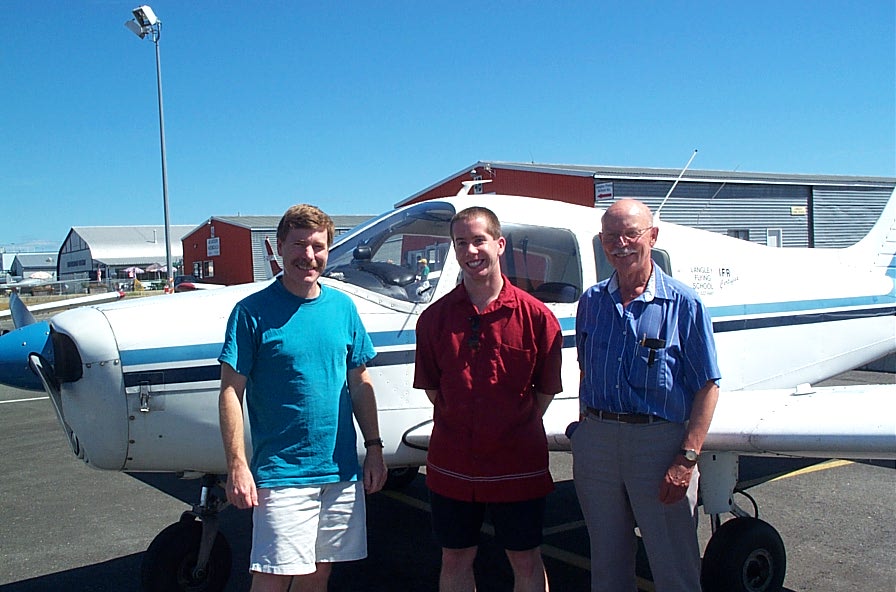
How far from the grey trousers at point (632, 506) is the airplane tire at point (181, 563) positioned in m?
2.02

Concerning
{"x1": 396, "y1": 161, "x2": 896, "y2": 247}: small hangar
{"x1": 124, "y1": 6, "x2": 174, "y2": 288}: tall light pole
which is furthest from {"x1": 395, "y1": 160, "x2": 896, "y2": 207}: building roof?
{"x1": 124, "y1": 6, "x2": 174, "y2": 288}: tall light pole

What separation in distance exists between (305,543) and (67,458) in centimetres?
607

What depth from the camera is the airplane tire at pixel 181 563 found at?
12.5 ft

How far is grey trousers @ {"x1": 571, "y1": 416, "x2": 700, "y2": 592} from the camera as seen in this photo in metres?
2.79

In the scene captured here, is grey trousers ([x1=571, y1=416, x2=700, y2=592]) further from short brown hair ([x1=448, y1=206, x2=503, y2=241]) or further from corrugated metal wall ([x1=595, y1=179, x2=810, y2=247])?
corrugated metal wall ([x1=595, y1=179, x2=810, y2=247])

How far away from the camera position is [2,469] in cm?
726

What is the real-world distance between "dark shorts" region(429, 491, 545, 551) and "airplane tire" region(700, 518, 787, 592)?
1.50m

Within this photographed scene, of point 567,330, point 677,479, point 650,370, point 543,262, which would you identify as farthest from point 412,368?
point 677,479

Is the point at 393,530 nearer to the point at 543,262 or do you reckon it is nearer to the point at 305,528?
the point at 543,262

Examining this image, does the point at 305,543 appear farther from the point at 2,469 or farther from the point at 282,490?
the point at 2,469

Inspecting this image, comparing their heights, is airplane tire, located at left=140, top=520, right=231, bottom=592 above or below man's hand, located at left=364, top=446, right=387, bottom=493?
below

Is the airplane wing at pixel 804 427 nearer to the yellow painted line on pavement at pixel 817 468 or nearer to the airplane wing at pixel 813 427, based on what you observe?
the airplane wing at pixel 813 427

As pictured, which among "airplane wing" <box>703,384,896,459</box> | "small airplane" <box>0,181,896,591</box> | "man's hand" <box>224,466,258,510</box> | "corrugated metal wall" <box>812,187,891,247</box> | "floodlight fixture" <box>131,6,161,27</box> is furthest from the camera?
"corrugated metal wall" <box>812,187,891,247</box>

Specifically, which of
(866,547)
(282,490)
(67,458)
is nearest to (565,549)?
(866,547)
